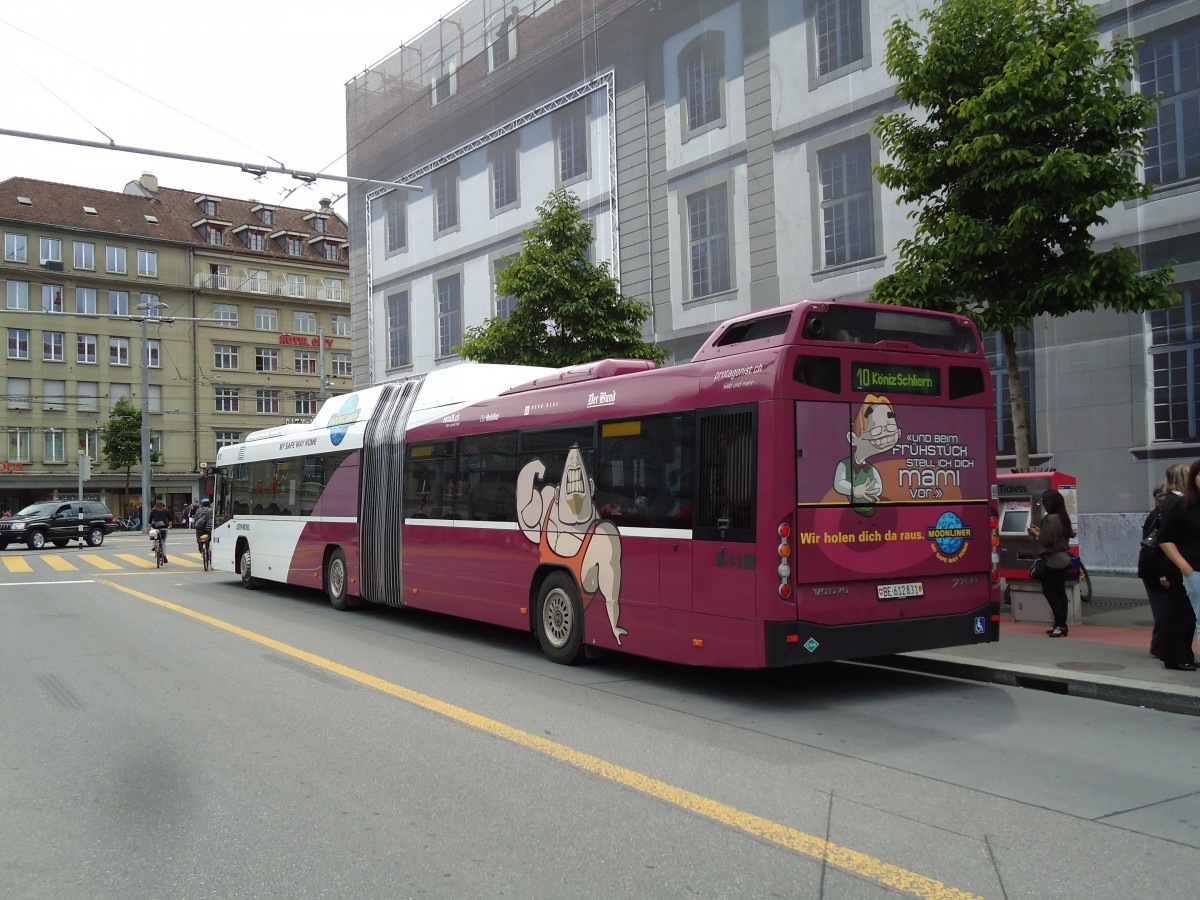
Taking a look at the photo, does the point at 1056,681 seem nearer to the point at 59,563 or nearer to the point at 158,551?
the point at 158,551

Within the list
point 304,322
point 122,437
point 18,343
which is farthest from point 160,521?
point 304,322

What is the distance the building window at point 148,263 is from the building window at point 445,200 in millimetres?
43715

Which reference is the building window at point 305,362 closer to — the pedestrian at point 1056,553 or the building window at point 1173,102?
the building window at point 1173,102

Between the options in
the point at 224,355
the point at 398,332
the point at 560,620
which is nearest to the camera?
the point at 560,620

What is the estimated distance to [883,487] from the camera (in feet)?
26.0

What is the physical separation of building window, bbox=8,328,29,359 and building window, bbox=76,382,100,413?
3454mm

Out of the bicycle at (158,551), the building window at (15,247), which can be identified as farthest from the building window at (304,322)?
the bicycle at (158,551)

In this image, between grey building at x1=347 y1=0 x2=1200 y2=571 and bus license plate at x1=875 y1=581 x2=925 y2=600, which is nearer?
bus license plate at x1=875 y1=581 x2=925 y2=600

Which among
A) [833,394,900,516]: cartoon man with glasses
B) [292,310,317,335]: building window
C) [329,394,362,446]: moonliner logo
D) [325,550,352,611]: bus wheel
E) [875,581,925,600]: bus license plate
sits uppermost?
[292,310,317,335]: building window

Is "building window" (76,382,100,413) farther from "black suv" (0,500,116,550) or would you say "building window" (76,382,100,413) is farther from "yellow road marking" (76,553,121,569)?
"yellow road marking" (76,553,121,569)

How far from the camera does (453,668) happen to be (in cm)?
964

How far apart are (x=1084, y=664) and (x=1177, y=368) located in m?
7.54

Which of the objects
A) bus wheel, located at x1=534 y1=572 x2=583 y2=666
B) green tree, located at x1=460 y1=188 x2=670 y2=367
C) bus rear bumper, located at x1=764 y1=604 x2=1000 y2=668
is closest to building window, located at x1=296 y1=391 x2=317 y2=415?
green tree, located at x1=460 y1=188 x2=670 y2=367

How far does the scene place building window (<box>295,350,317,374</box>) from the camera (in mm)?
71500
